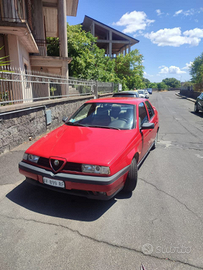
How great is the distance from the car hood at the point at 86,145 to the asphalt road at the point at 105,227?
0.79m

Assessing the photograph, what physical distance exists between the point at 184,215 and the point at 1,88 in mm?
5007

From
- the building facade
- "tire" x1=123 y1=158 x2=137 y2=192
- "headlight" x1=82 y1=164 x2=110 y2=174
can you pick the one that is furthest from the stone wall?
"tire" x1=123 y1=158 x2=137 y2=192

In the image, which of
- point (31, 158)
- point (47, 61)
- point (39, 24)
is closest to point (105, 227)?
point (31, 158)

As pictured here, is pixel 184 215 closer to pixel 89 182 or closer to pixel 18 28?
pixel 89 182

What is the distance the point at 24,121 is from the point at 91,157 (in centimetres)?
403

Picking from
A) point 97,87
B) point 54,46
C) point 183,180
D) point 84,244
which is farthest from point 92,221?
point 54,46

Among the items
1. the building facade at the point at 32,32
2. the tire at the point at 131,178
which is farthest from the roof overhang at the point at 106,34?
the tire at the point at 131,178

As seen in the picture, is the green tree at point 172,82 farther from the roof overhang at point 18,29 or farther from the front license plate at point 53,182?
the front license plate at point 53,182

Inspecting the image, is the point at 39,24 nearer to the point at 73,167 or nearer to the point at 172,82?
the point at 73,167

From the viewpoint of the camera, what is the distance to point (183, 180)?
4145 millimetres

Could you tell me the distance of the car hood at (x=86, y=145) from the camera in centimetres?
297

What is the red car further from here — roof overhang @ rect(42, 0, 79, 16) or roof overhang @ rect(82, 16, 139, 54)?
roof overhang @ rect(82, 16, 139, 54)

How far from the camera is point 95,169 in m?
2.85

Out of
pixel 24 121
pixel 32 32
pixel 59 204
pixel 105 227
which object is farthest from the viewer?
pixel 32 32
